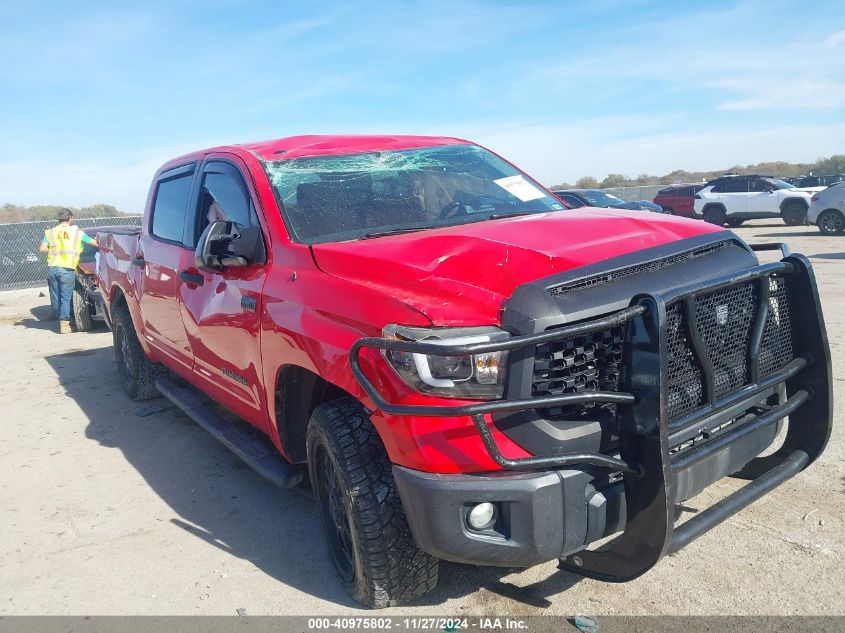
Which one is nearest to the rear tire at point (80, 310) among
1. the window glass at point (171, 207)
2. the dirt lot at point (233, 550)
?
the dirt lot at point (233, 550)

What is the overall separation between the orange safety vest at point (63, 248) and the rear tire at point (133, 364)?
15.5 ft

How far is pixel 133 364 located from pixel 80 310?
5.14m

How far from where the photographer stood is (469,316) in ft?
8.28

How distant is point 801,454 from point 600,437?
1.25m

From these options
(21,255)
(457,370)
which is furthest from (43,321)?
(457,370)

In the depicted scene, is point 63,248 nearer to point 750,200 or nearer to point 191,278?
point 191,278

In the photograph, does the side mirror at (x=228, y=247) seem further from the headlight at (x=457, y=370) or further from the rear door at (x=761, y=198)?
the rear door at (x=761, y=198)

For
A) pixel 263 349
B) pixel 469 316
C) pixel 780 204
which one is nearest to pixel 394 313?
pixel 469 316

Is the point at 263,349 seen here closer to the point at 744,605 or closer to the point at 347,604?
the point at 347,604

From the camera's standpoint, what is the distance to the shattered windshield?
365 centimetres

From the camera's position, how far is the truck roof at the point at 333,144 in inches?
164

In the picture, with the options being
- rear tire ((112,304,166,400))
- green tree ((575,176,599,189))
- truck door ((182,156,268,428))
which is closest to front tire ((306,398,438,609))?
truck door ((182,156,268,428))

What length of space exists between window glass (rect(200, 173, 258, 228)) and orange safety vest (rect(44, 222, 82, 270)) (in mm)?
7317

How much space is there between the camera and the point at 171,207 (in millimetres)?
5320
